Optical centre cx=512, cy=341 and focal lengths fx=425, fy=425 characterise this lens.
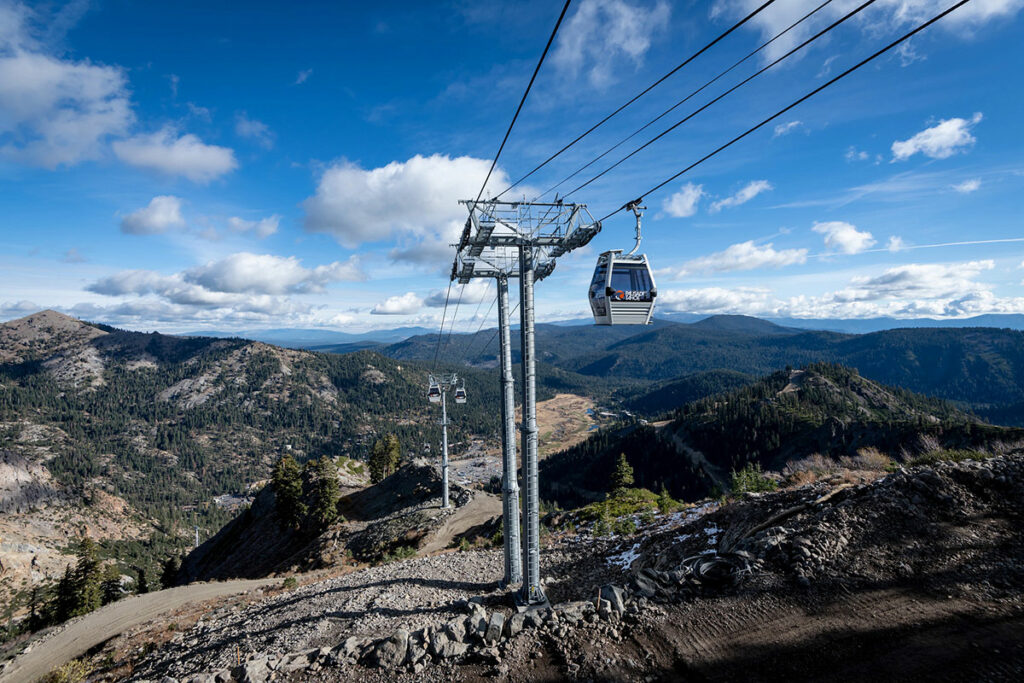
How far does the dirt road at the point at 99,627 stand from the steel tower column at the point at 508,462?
20035mm

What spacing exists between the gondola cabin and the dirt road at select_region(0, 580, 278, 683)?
27.6 metres

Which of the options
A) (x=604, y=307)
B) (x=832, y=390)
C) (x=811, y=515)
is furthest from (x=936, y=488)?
(x=832, y=390)

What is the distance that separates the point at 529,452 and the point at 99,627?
29.1 metres

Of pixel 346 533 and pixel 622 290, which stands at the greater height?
pixel 622 290

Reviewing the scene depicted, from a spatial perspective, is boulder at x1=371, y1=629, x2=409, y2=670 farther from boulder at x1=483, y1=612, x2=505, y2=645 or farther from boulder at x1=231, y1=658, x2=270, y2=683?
boulder at x1=231, y1=658, x2=270, y2=683

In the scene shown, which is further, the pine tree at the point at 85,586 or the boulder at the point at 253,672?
the pine tree at the point at 85,586

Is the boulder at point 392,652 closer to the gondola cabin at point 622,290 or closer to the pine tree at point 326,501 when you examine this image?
the gondola cabin at point 622,290

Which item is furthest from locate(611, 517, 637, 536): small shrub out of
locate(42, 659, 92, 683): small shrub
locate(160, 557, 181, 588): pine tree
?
locate(160, 557, 181, 588): pine tree

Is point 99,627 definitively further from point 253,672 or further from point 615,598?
point 615,598

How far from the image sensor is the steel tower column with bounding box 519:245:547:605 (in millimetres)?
Result: 12758

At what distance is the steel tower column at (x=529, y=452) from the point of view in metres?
12.8

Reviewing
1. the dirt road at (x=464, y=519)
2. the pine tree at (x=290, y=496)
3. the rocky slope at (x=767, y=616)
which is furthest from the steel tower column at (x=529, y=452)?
the pine tree at (x=290, y=496)

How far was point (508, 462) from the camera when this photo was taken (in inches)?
586

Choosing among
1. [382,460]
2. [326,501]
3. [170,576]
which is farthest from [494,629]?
[170,576]
